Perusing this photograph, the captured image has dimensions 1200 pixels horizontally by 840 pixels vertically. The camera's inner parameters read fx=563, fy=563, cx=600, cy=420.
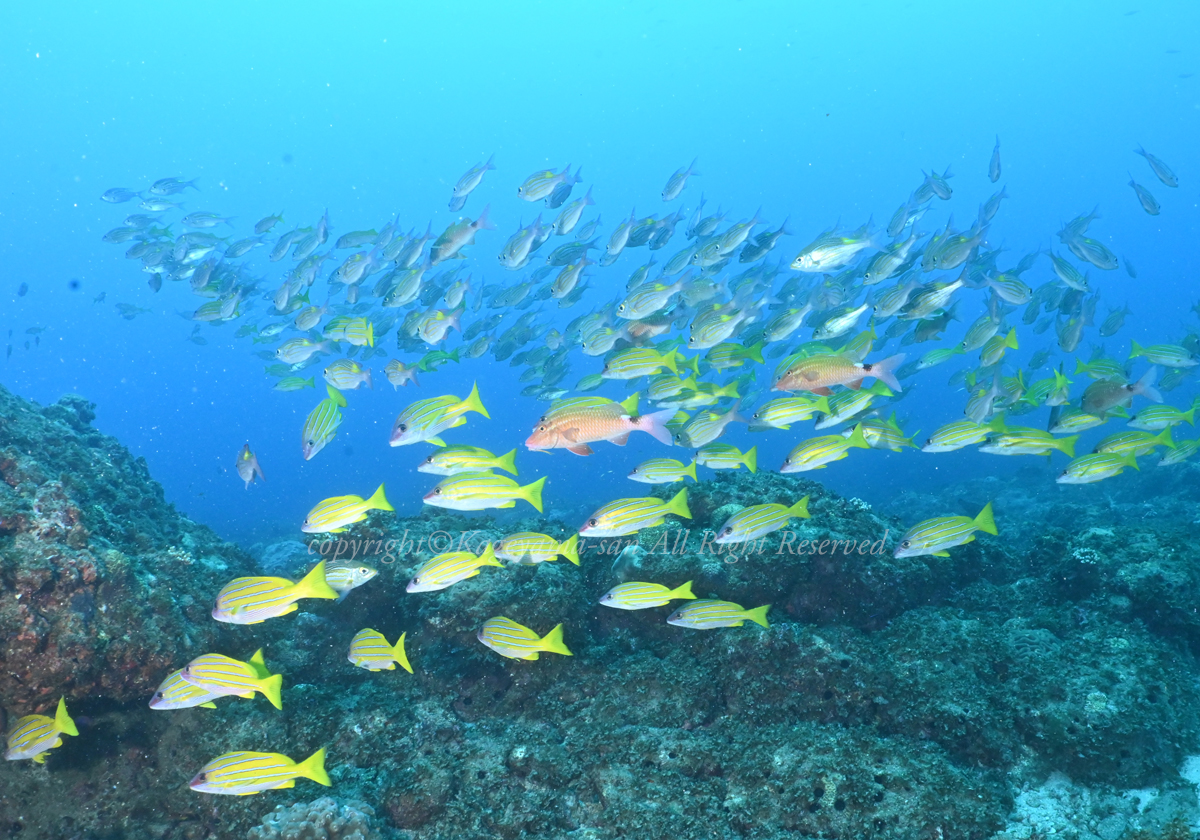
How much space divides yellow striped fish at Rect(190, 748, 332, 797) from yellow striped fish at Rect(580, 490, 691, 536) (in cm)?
227

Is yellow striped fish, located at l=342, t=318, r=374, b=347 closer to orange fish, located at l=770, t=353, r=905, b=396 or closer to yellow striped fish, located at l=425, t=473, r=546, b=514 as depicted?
yellow striped fish, located at l=425, t=473, r=546, b=514

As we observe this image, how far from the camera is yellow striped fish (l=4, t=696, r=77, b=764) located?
379cm

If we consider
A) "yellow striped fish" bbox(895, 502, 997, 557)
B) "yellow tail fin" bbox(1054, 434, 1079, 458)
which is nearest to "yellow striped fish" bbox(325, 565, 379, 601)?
"yellow striped fish" bbox(895, 502, 997, 557)

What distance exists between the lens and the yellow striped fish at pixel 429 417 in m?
4.81

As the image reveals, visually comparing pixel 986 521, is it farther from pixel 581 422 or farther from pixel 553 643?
pixel 553 643

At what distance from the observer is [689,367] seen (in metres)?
7.22

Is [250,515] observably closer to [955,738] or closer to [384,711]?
[384,711]

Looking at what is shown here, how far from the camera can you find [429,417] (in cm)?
483

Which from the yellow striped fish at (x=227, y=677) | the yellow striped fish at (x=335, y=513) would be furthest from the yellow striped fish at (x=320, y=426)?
the yellow striped fish at (x=227, y=677)

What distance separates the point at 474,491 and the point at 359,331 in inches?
164

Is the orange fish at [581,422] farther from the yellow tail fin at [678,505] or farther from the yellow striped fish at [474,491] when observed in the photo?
the yellow tail fin at [678,505]

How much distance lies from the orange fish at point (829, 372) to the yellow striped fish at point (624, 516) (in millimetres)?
1769

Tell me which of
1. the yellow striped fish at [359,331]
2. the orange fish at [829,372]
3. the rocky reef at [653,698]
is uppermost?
the yellow striped fish at [359,331]

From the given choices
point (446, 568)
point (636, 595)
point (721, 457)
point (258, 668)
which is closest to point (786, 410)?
point (721, 457)
